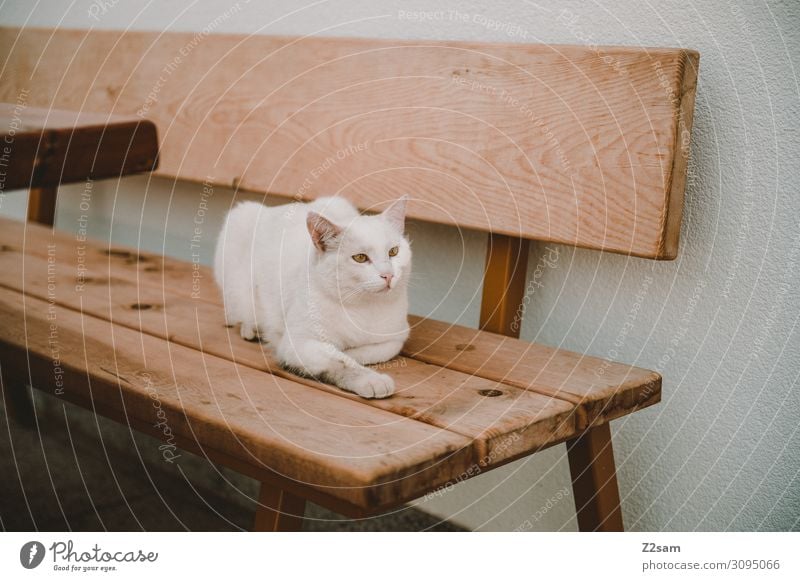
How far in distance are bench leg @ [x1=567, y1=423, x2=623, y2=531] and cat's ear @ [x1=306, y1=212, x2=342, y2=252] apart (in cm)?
42

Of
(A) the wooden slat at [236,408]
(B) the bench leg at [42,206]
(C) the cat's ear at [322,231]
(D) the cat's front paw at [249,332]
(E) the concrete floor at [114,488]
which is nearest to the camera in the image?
(A) the wooden slat at [236,408]

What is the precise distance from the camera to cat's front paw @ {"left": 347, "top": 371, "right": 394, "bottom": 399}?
0.85 metres

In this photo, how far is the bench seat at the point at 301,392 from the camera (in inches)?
28.3

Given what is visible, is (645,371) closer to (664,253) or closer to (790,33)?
(664,253)

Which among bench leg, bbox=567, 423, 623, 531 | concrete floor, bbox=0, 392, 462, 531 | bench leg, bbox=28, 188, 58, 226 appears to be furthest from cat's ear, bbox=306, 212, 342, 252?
bench leg, bbox=28, 188, 58, 226

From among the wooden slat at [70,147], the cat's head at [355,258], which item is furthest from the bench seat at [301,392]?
the wooden slat at [70,147]

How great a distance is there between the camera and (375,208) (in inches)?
→ 49.5

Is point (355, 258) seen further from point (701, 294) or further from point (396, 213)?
point (701, 294)

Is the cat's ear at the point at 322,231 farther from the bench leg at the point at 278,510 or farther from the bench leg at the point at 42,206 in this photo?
the bench leg at the point at 42,206

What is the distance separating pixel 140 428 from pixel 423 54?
70 cm

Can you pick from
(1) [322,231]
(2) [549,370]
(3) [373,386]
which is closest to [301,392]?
(3) [373,386]

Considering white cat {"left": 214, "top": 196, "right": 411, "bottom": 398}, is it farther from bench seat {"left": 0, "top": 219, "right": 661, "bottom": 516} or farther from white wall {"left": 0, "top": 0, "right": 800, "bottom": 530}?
white wall {"left": 0, "top": 0, "right": 800, "bottom": 530}

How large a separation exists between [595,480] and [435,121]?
0.58m

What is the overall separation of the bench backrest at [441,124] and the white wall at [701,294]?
0.09 meters
